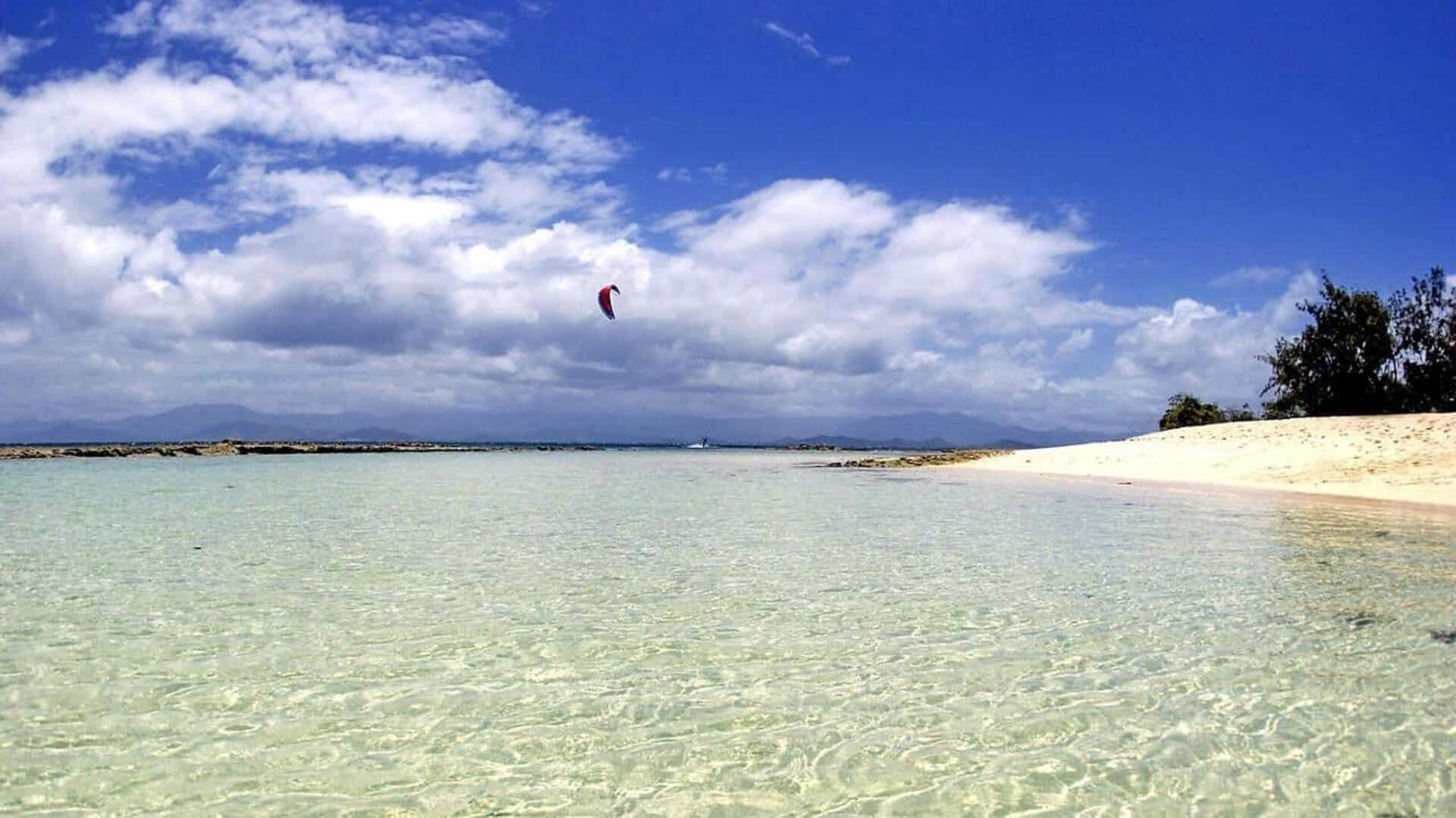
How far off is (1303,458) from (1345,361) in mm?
24547

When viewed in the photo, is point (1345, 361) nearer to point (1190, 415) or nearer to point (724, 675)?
point (1190, 415)

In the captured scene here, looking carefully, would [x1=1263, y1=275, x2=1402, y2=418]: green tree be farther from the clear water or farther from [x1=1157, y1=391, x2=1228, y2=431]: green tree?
the clear water

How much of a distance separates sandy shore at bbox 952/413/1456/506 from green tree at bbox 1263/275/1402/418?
12.4 m

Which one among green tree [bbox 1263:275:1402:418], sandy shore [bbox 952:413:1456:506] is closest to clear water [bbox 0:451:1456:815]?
sandy shore [bbox 952:413:1456:506]

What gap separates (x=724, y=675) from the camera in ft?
33.1

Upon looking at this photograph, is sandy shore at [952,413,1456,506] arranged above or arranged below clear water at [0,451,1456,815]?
above

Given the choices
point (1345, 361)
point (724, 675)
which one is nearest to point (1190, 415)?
point (1345, 361)

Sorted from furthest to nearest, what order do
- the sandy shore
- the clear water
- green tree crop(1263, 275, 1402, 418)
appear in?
green tree crop(1263, 275, 1402, 418), the sandy shore, the clear water

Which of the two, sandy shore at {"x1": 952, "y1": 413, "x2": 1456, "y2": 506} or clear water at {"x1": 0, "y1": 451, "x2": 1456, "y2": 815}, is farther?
sandy shore at {"x1": 952, "y1": 413, "x2": 1456, "y2": 506}

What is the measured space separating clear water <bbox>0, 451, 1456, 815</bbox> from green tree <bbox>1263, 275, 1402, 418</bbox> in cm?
5310

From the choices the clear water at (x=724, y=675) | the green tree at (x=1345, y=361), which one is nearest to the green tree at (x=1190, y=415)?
the green tree at (x=1345, y=361)

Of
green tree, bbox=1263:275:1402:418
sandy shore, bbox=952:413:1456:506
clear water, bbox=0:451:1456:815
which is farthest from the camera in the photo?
green tree, bbox=1263:275:1402:418

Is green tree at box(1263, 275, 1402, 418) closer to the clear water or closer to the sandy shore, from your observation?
the sandy shore

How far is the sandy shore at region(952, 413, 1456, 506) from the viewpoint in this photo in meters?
39.9
